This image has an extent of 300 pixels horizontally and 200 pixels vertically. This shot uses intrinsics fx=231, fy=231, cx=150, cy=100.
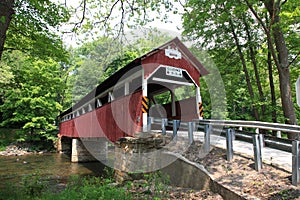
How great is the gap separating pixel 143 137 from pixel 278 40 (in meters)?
5.45

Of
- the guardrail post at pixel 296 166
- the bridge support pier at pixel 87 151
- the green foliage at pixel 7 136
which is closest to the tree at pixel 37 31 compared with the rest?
the guardrail post at pixel 296 166

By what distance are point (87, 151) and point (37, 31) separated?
11.8 meters

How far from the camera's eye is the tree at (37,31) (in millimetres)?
6011

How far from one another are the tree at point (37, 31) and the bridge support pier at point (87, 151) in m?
9.46

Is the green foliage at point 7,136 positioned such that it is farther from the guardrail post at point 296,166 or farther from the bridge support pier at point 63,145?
the guardrail post at point 296,166

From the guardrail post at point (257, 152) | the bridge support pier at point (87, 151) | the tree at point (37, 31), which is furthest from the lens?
the bridge support pier at point (87, 151)

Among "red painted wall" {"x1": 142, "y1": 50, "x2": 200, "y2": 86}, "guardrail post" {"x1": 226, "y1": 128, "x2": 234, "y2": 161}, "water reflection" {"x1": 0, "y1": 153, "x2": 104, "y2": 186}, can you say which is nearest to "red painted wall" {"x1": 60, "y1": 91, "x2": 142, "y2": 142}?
"red painted wall" {"x1": 142, "y1": 50, "x2": 200, "y2": 86}

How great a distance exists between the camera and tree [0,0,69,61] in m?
6.01

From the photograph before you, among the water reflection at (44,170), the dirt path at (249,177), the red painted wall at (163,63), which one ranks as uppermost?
the red painted wall at (163,63)

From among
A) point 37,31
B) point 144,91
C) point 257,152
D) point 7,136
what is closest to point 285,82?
point 257,152

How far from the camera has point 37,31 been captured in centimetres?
660

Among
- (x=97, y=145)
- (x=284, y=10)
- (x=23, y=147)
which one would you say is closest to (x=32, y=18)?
(x=284, y=10)

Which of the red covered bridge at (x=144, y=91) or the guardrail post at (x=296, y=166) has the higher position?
the red covered bridge at (x=144, y=91)

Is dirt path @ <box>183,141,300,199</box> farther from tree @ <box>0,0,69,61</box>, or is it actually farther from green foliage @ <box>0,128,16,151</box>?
green foliage @ <box>0,128,16,151</box>
